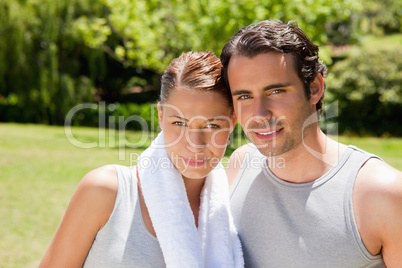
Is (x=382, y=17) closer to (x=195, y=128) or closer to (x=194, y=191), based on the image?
(x=194, y=191)

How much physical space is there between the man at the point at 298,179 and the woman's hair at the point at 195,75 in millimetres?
50

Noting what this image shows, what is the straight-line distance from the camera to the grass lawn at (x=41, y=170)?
237 inches

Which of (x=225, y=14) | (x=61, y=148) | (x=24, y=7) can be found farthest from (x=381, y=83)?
(x=24, y=7)

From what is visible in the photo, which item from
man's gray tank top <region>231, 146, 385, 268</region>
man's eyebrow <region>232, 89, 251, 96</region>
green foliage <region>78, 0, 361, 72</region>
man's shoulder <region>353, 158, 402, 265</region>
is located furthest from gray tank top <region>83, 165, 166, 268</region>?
green foliage <region>78, 0, 361, 72</region>

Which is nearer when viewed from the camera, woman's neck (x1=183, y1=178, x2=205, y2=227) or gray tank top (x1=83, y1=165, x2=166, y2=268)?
gray tank top (x1=83, y1=165, x2=166, y2=268)

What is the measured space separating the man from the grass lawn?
4056 mm

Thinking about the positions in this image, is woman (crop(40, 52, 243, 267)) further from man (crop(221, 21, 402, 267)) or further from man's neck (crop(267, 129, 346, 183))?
man's neck (crop(267, 129, 346, 183))

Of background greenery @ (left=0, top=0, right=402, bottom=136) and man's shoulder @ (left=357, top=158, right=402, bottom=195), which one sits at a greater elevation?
background greenery @ (left=0, top=0, right=402, bottom=136)

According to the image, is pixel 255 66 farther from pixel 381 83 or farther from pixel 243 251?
pixel 381 83

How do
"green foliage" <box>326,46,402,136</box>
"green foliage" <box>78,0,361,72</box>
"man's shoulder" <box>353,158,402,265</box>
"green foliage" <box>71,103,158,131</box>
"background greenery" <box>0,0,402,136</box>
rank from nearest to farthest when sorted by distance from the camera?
"man's shoulder" <box>353,158,402,265</box>
"green foliage" <box>78,0,361,72</box>
"background greenery" <box>0,0,402,136</box>
"green foliage" <box>326,46,402,136</box>
"green foliage" <box>71,103,158,131</box>

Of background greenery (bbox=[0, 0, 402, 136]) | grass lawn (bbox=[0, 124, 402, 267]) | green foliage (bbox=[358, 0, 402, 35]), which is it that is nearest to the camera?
grass lawn (bbox=[0, 124, 402, 267])

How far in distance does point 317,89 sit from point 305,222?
0.66 meters

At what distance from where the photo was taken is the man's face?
2.00 m

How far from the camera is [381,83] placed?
16781mm
